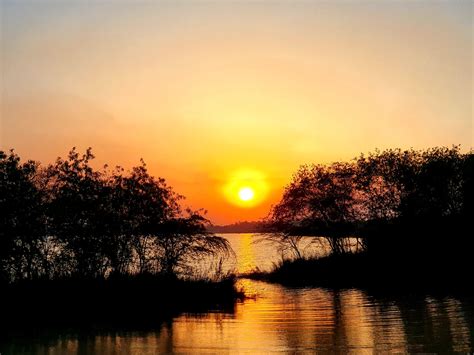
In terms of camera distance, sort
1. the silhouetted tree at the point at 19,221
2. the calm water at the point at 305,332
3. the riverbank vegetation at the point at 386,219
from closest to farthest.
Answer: the calm water at the point at 305,332 → the silhouetted tree at the point at 19,221 → the riverbank vegetation at the point at 386,219

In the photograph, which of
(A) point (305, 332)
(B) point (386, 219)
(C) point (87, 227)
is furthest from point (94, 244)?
(B) point (386, 219)

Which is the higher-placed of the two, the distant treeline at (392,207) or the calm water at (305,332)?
the distant treeline at (392,207)

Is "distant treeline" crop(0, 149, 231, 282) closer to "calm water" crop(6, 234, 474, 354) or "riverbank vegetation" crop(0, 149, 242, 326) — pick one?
"riverbank vegetation" crop(0, 149, 242, 326)

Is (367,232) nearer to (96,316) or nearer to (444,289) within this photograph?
(444,289)

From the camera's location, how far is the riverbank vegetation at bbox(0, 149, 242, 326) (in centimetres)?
2569

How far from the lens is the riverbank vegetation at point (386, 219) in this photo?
42.7 m

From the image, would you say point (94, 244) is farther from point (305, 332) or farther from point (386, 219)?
point (386, 219)

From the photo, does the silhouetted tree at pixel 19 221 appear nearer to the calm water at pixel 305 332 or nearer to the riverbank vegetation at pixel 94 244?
the riverbank vegetation at pixel 94 244

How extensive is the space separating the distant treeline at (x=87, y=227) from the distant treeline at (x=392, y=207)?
21119 millimetres

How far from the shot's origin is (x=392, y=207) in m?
50.5

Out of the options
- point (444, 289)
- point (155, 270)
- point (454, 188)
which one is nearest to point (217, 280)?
point (155, 270)

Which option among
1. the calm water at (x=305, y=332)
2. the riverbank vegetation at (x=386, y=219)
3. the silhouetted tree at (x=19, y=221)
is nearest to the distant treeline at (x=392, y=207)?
the riverbank vegetation at (x=386, y=219)

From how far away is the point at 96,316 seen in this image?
24703 mm

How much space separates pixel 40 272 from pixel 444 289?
88.4ft
